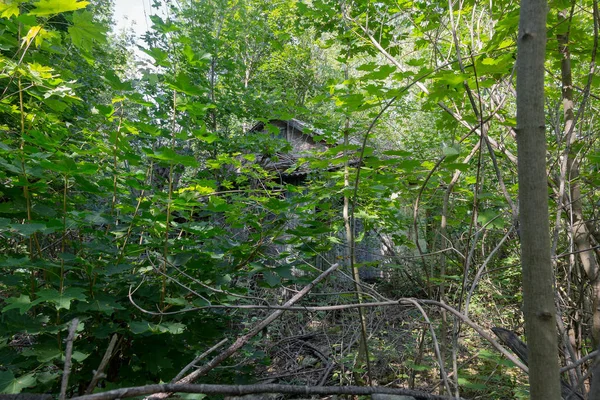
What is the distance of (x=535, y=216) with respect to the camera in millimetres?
691

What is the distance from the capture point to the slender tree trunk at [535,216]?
67 cm

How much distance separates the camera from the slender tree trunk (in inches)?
26.5

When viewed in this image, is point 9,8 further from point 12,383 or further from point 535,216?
point 535,216

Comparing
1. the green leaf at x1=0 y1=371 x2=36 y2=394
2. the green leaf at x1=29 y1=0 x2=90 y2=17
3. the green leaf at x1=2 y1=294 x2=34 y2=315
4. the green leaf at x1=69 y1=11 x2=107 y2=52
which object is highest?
the green leaf at x1=69 y1=11 x2=107 y2=52

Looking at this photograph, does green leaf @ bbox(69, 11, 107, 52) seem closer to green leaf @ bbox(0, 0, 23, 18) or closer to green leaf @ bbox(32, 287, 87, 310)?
green leaf @ bbox(0, 0, 23, 18)

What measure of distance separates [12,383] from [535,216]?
6.81 feet

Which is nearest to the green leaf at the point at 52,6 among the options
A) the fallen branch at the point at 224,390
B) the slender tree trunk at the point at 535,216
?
the fallen branch at the point at 224,390

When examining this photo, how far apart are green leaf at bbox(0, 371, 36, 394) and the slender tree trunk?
192 cm

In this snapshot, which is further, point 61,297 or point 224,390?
point 61,297

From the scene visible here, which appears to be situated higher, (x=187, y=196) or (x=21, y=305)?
(x=187, y=196)

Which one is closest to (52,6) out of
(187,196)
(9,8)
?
(9,8)

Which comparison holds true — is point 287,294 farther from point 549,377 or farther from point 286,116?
point 549,377

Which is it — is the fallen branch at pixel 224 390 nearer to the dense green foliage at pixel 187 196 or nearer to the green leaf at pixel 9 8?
the dense green foliage at pixel 187 196

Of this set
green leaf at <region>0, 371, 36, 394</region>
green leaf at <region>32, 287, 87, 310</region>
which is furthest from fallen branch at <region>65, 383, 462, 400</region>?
green leaf at <region>0, 371, 36, 394</region>
